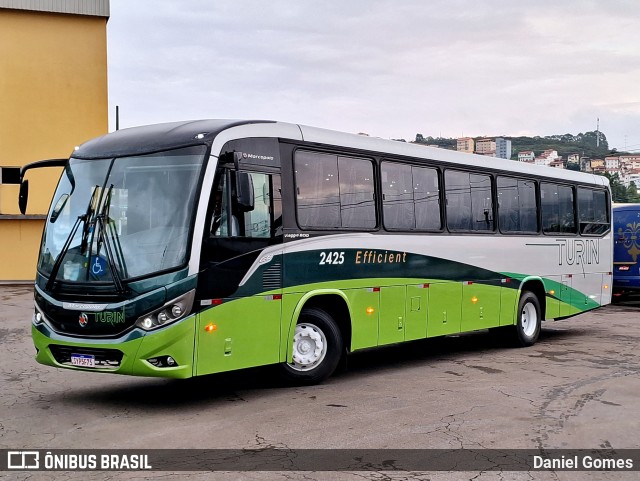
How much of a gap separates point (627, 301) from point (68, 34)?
2094 centimetres

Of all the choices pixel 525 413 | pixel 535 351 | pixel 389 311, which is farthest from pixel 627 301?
pixel 525 413

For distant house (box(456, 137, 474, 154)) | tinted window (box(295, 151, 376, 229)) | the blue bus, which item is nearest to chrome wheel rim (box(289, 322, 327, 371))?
tinted window (box(295, 151, 376, 229))

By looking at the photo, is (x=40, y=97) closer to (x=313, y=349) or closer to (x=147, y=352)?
(x=313, y=349)

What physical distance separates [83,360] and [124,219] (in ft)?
4.95

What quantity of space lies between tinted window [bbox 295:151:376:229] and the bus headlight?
217 cm

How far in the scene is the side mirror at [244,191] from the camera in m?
9.32

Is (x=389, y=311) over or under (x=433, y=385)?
over

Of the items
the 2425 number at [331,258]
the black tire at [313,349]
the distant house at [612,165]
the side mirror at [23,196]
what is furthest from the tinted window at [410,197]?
the distant house at [612,165]

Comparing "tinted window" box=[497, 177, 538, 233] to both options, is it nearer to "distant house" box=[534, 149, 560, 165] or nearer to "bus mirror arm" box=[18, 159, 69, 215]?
"distant house" box=[534, 149, 560, 165]

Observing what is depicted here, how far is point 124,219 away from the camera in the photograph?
30.1ft

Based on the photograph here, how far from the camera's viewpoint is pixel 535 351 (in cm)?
1487

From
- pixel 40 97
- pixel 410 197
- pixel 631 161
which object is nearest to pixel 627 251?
pixel 410 197

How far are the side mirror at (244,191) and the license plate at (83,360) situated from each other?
2.21 meters

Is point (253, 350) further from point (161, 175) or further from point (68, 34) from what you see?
point (68, 34)
